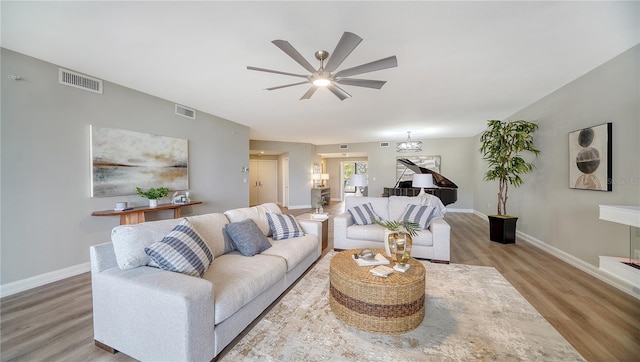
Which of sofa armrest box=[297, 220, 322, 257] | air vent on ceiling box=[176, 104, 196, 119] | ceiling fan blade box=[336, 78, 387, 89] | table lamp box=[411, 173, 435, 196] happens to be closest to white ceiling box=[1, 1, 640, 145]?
ceiling fan blade box=[336, 78, 387, 89]

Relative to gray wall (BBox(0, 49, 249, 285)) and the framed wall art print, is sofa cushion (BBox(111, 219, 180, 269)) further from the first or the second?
the framed wall art print

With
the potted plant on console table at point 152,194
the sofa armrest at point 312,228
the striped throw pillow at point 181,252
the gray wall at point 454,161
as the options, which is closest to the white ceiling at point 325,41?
the potted plant on console table at point 152,194

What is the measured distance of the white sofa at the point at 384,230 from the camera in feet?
10.8

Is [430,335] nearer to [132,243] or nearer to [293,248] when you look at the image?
[293,248]

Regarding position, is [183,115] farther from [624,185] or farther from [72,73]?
[624,185]

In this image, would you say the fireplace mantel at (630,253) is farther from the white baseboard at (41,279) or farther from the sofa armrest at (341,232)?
the white baseboard at (41,279)

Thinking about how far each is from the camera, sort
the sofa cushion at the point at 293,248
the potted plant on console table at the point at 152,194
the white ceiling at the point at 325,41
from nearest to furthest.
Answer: the white ceiling at the point at 325,41, the sofa cushion at the point at 293,248, the potted plant on console table at the point at 152,194

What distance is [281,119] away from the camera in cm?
555

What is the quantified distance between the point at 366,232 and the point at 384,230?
0.71m

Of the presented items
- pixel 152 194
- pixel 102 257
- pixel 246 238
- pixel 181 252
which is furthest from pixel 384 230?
pixel 152 194

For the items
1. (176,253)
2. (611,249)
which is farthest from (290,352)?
(611,249)

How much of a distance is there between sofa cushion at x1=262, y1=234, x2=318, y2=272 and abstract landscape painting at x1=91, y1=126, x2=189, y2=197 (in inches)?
104

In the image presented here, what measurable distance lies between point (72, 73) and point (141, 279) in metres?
3.29

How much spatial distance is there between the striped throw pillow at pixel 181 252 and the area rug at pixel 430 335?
2.21 feet
